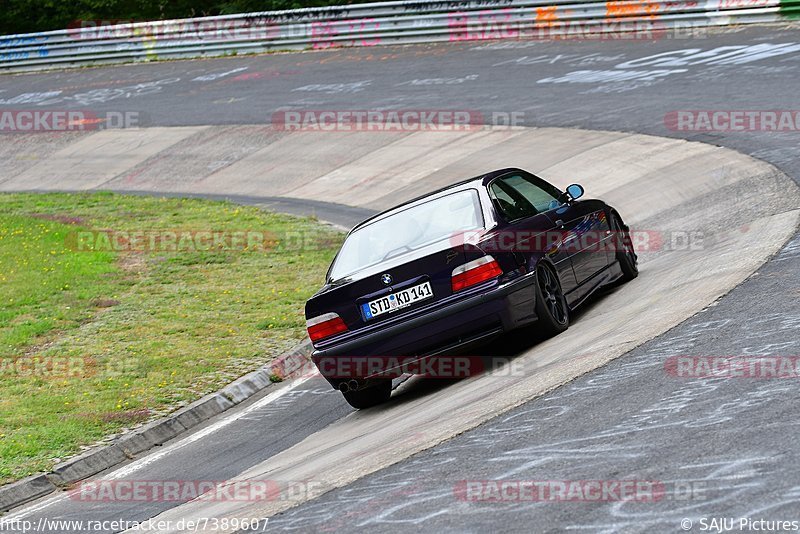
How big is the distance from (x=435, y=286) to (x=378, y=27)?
23.9 metres

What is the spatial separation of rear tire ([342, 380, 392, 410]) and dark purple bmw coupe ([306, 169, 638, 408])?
11 mm

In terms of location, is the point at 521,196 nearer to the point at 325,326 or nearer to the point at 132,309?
the point at 325,326

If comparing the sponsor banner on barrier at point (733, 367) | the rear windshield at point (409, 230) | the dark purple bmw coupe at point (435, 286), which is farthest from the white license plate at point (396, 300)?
the sponsor banner on barrier at point (733, 367)

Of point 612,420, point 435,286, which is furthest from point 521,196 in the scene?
point 612,420

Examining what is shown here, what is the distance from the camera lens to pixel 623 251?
11211mm

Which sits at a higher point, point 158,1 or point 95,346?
point 158,1

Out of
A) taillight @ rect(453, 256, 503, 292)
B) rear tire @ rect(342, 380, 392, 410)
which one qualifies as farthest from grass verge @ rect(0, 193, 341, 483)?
taillight @ rect(453, 256, 503, 292)

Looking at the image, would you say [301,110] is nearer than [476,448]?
No

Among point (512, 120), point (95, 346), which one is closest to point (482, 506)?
point (95, 346)

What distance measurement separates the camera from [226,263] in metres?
16.3

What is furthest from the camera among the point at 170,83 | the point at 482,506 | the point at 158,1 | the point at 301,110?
the point at 158,1

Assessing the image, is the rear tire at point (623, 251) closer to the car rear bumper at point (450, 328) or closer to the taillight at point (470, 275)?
the car rear bumper at point (450, 328)

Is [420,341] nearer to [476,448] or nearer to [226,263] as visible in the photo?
[476,448]

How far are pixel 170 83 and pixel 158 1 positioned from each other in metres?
15.1
